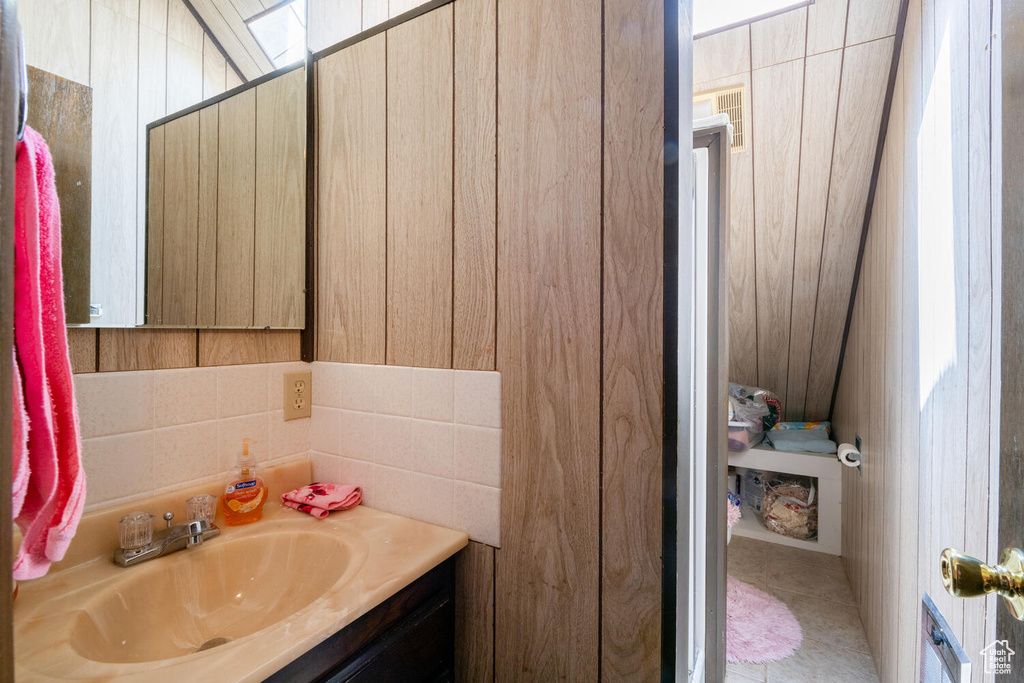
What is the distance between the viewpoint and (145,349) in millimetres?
982

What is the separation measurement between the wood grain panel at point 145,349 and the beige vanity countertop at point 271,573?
1.20 feet

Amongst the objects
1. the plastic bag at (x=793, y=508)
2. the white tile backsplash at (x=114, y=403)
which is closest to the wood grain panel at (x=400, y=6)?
the white tile backsplash at (x=114, y=403)

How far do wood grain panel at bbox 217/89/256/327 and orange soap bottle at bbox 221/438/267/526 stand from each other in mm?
333

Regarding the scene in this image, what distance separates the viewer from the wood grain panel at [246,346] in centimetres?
109

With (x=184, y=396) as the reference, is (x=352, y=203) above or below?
above

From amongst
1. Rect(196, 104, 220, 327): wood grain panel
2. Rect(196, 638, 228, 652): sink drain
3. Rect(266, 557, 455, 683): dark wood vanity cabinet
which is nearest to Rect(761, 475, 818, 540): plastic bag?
Rect(266, 557, 455, 683): dark wood vanity cabinet

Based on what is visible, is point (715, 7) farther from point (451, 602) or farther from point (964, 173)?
point (451, 602)

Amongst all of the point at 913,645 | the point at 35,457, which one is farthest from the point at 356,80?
the point at 913,645

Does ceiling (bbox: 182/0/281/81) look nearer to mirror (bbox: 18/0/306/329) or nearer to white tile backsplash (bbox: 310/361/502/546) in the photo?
mirror (bbox: 18/0/306/329)

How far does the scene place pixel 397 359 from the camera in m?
1.16

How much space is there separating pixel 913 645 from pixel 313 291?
73.3 inches

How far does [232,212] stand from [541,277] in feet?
2.50

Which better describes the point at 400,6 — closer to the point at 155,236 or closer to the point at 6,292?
the point at 155,236
